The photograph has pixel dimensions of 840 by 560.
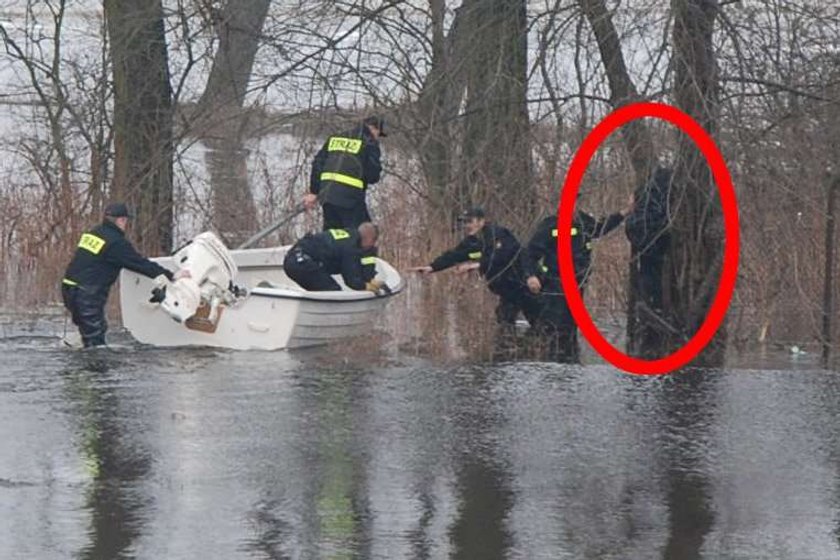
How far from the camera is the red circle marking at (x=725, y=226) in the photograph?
499 inches

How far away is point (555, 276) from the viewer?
14.3 metres

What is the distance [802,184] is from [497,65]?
263cm

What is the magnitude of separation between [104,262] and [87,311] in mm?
409

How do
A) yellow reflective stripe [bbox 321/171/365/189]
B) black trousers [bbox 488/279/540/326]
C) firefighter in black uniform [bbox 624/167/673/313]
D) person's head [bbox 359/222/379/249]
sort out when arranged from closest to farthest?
firefighter in black uniform [bbox 624/167/673/313] < person's head [bbox 359/222/379/249] < black trousers [bbox 488/279/540/326] < yellow reflective stripe [bbox 321/171/365/189]

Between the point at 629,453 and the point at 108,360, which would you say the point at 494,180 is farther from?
the point at 629,453

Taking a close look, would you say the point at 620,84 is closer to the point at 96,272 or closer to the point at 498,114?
the point at 498,114

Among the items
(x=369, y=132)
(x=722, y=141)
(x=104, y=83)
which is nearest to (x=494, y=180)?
(x=369, y=132)

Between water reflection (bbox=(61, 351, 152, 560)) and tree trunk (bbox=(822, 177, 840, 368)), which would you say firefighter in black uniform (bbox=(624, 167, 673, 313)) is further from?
water reflection (bbox=(61, 351, 152, 560))

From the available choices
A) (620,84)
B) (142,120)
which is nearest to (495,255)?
(620,84)

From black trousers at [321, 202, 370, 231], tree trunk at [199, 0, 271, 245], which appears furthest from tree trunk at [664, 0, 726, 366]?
tree trunk at [199, 0, 271, 245]

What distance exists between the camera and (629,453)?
31.4ft

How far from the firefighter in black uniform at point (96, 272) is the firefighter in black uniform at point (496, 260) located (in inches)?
105

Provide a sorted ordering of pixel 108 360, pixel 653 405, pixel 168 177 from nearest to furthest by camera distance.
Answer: pixel 653 405 → pixel 108 360 → pixel 168 177

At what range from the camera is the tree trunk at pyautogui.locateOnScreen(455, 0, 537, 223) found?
13.8m
